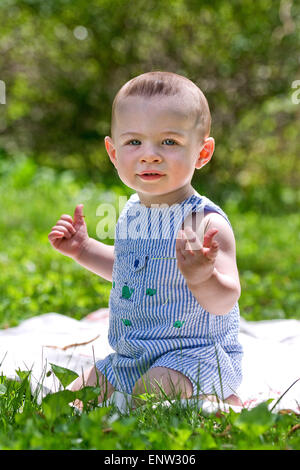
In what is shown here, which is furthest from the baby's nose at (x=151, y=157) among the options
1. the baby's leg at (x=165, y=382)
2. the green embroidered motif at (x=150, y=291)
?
the baby's leg at (x=165, y=382)

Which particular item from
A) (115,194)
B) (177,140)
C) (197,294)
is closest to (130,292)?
(197,294)

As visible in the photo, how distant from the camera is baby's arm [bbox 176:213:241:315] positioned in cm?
205

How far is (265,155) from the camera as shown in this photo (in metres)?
8.77

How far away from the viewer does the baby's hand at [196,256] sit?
6.72 feet

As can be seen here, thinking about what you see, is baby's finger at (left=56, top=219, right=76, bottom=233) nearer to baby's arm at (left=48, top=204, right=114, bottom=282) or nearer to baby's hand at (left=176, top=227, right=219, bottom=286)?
baby's arm at (left=48, top=204, right=114, bottom=282)

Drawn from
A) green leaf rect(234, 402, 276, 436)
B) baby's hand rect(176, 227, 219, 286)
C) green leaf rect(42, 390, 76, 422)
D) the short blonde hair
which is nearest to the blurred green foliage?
the short blonde hair

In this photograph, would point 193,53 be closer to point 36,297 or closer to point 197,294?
point 36,297

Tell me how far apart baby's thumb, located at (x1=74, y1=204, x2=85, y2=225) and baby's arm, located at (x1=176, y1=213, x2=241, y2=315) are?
58 centimetres

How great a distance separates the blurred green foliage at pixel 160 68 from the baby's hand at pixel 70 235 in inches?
203

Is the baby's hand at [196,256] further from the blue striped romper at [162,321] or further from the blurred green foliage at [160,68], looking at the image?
the blurred green foliage at [160,68]

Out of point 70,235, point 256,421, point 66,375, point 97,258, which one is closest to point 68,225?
point 70,235

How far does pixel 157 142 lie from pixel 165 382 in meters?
A: 0.81

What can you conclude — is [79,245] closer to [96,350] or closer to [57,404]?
[96,350]

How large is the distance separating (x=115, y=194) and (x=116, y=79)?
2.17m
